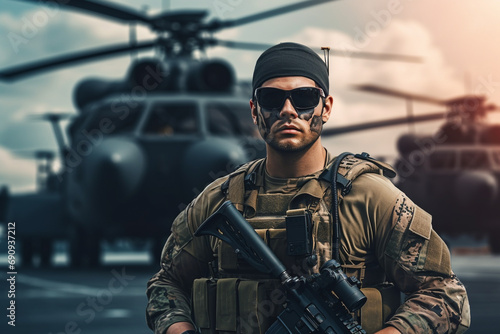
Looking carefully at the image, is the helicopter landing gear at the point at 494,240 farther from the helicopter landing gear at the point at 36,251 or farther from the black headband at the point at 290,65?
the black headband at the point at 290,65

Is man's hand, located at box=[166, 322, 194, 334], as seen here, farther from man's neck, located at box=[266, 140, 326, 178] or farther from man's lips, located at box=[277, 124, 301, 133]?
man's lips, located at box=[277, 124, 301, 133]

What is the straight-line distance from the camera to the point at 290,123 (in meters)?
2.37

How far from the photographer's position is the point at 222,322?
245 centimetres

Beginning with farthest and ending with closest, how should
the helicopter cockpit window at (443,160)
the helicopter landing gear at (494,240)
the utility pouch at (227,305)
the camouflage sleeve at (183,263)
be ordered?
1. the helicopter landing gear at (494,240)
2. the helicopter cockpit window at (443,160)
3. the camouflage sleeve at (183,263)
4. the utility pouch at (227,305)

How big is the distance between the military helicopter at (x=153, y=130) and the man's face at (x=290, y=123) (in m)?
7.86

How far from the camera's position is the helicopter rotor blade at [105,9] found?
1166cm

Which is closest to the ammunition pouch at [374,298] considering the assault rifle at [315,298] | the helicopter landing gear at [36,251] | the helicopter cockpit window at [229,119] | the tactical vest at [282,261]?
the tactical vest at [282,261]

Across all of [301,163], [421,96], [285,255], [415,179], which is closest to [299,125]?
[301,163]

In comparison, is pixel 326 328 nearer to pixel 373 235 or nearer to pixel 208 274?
pixel 373 235

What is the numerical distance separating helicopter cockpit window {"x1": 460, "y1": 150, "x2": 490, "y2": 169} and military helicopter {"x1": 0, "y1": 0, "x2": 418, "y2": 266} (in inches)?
206

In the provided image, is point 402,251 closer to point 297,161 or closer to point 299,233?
point 299,233

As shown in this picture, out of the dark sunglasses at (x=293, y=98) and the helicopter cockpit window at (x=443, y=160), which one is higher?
the dark sunglasses at (x=293, y=98)

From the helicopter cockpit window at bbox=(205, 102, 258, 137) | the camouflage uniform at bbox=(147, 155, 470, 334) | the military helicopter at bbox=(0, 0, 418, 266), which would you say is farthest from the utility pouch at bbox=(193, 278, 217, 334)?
the helicopter cockpit window at bbox=(205, 102, 258, 137)

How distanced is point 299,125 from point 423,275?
534 mm
